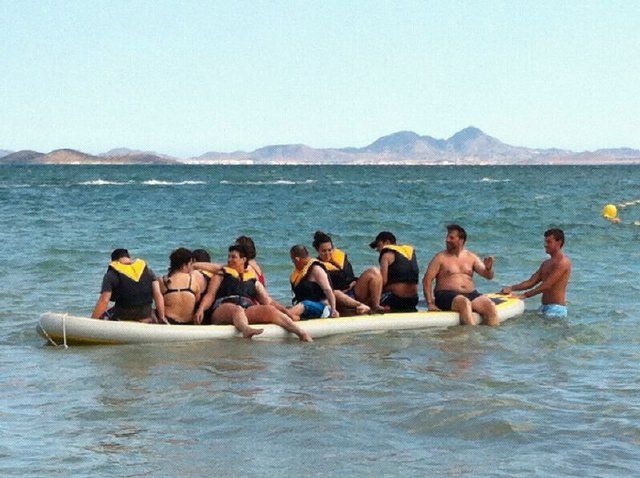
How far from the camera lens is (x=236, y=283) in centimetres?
970

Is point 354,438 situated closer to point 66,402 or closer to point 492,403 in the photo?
point 492,403

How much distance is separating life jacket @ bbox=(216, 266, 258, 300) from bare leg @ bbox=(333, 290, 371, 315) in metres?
1.00

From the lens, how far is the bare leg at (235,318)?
948 cm

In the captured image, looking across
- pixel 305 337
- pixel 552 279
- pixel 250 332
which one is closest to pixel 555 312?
pixel 552 279

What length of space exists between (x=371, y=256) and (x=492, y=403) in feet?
39.6

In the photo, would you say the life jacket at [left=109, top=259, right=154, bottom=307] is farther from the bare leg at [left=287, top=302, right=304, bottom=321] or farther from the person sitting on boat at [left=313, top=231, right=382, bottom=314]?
the person sitting on boat at [left=313, top=231, right=382, bottom=314]

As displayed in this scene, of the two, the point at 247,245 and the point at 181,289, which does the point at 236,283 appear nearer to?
the point at 247,245

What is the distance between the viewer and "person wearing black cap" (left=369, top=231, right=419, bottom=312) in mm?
10492

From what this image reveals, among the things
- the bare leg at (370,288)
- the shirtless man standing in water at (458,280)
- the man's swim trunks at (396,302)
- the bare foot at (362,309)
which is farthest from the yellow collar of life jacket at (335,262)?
the shirtless man standing in water at (458,280)

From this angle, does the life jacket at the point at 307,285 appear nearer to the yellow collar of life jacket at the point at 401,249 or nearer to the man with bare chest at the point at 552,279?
the yellow collar of life jacket at the point at 401,249

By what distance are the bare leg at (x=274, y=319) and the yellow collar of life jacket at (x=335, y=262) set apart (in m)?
0.99

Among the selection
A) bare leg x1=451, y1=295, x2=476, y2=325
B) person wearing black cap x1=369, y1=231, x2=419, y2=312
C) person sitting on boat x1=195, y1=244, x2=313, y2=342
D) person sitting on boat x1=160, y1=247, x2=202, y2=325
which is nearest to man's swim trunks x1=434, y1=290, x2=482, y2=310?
bare leg x1=451, y1=295, x2=476, y2=325

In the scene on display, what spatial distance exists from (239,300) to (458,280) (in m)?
2.36

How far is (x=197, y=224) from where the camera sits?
27.6 metres
